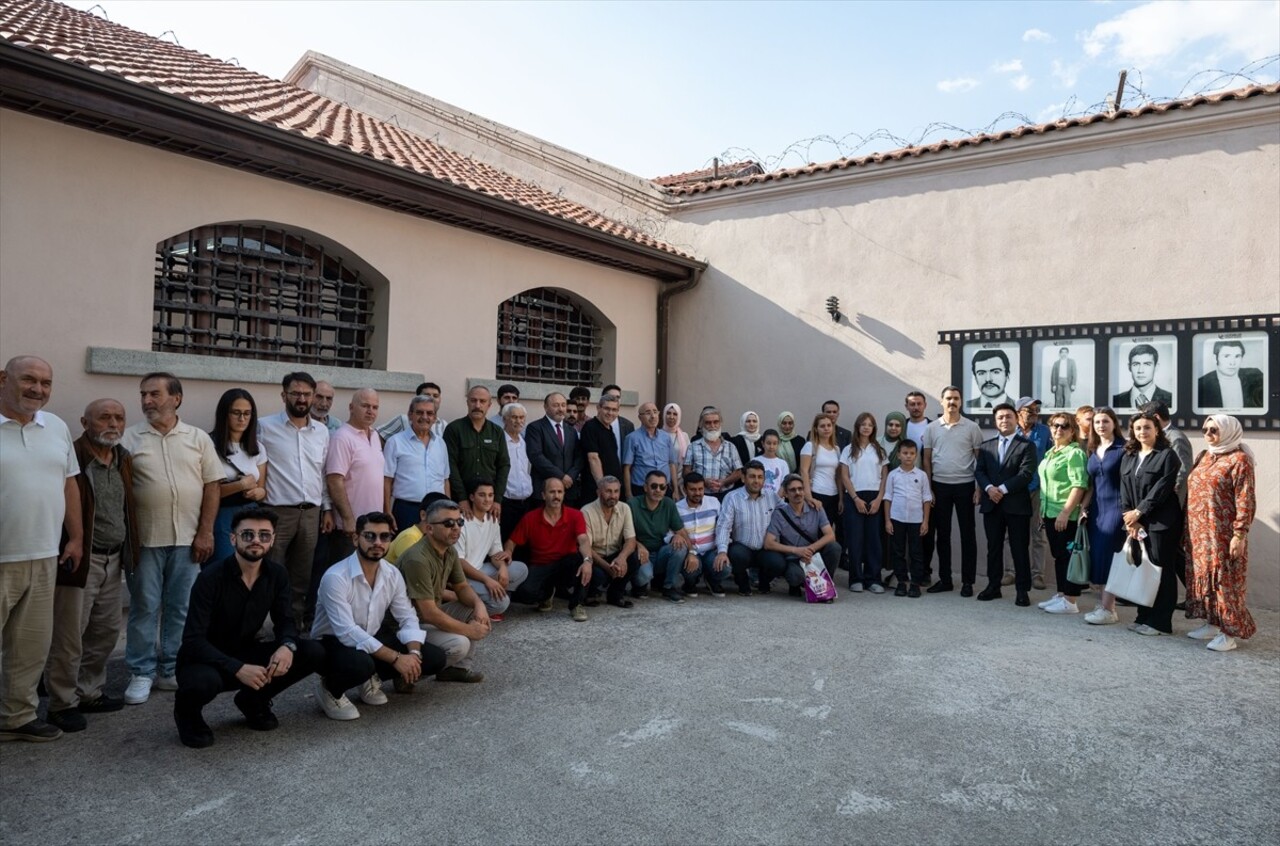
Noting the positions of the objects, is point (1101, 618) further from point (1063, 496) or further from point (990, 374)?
point (990, 374)

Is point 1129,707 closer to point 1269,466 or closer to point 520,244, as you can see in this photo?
point 1269,466

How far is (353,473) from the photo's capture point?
5570 mm

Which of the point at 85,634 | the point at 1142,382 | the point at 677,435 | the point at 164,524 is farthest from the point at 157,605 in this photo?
the point at 1142,382

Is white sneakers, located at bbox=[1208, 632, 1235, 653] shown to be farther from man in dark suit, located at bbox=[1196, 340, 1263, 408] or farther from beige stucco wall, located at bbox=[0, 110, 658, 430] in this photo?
beige stucco wall, located at bbox=[0, 110, 658, 430]

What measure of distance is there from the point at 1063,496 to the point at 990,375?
88.0 inches

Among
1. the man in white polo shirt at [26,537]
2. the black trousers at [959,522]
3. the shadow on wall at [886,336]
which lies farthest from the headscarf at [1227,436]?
the man in white polo shirt at [26,537]

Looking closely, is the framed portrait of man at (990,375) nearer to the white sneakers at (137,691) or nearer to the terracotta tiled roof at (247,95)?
the terracotta tiled roof at (247,95)

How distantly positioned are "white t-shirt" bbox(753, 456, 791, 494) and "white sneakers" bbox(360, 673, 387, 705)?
4.24 meters

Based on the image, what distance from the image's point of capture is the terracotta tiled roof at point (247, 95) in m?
6.01

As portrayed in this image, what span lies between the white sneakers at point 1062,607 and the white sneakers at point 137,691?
6589 millimetres

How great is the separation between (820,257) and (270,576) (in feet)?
25.5

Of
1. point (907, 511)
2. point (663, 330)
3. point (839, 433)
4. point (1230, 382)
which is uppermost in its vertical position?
point (663, 330)

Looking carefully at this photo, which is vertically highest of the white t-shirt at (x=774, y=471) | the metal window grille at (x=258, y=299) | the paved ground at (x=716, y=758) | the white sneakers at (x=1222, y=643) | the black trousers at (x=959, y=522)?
the metal window grille at (x=258, y=299)

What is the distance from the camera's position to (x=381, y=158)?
284 inches
